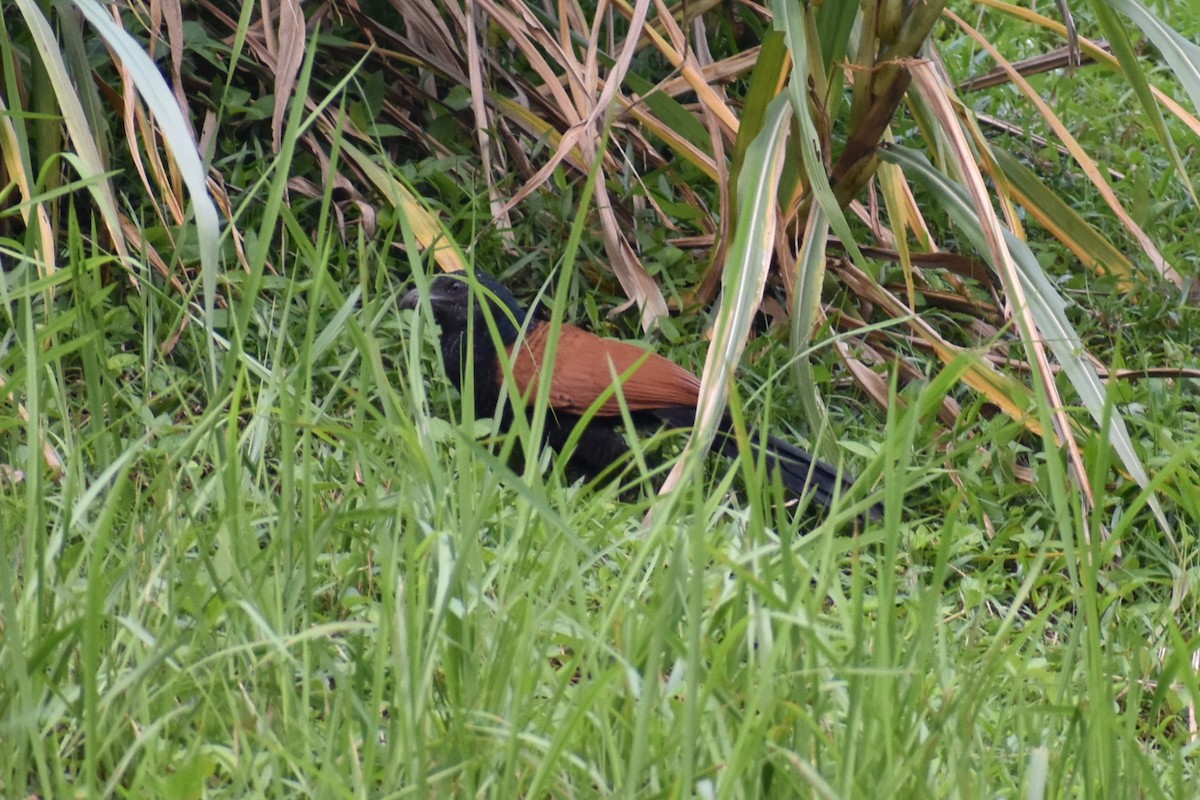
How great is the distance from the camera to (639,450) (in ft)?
6.21

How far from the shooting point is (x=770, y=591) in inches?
60.1

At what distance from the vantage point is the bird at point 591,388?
3.38m

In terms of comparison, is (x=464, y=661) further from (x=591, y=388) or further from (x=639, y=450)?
(x=591, y=388)

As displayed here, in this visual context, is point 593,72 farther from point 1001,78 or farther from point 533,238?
point 1001,78

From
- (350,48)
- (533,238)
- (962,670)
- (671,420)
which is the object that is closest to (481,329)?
(533,238)

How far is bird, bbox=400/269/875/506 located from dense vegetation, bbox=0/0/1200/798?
107 millimetres

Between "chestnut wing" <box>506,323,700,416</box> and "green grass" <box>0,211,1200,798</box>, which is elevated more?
"green grass" <box>0,211,1200,798</box>

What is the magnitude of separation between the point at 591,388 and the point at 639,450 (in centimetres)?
153

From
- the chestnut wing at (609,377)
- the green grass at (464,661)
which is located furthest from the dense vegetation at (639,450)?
the chestnut wing at (609,377)

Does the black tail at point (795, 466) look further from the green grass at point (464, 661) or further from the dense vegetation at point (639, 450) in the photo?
the green grass at point (464, 661)

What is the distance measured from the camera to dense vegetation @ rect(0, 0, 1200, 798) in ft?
5.28

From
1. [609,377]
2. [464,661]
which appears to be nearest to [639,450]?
[464,661]

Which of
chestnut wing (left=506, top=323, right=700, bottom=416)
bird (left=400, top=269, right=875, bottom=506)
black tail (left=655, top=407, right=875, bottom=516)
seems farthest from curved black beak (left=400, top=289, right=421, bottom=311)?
black tail (left=655, top=407, right=875, bottom=516)

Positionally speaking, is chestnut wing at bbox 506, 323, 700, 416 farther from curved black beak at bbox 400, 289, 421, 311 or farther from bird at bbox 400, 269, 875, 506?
curved black beak at bbox 400, 289, 421, 311
